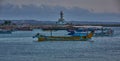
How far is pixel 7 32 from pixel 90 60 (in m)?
40.6

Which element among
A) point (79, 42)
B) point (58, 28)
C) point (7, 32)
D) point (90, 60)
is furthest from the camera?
point (58, 28)

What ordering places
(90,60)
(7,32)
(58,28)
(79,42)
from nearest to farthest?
(90,60) < (79,42) < (7,32) < (58,28)

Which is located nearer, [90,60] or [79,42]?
[90,60]

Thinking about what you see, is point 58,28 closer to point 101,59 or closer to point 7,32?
point 7,32

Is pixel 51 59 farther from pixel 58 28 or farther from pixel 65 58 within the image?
pixel 58 28

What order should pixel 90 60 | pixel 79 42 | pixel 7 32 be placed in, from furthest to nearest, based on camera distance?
pixel 7 32 < pixel 79 42 < pixel 90 60

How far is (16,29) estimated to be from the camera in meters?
79.0

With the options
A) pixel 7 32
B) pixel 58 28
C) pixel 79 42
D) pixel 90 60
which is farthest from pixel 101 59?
pixel 58 28

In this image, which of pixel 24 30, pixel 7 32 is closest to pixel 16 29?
pixel 24 30

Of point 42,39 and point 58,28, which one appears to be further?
point 58,28

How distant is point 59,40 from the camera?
42.3m

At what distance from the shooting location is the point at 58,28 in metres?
78.2

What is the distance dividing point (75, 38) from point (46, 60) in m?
18.4

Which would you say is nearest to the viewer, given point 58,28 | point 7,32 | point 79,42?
point 79,42
